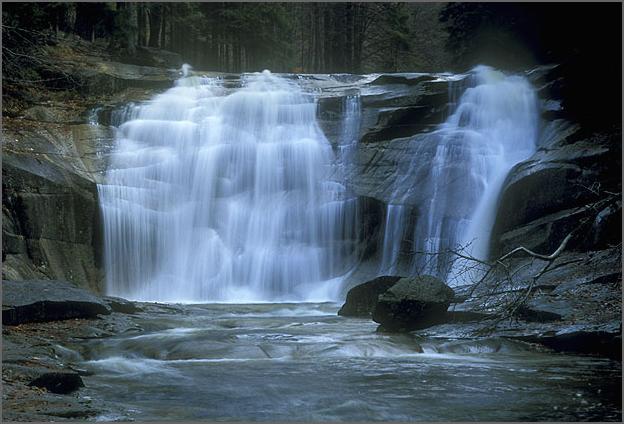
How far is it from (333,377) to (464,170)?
489 inches

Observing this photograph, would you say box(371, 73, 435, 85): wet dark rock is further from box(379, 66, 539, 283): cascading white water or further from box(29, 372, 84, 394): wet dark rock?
box(29, 372, 84, 394): wet dark rock

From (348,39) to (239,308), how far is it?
29.8 metres

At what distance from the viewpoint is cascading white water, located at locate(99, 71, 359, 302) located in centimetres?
1852

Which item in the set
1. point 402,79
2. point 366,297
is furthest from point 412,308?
point 402,79

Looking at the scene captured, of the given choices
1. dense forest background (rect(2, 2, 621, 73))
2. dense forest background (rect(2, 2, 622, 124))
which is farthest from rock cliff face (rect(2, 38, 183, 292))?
dense forest background (rect(2, 2, 621, 73))

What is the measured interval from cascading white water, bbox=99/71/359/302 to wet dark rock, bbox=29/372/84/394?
11.1 m

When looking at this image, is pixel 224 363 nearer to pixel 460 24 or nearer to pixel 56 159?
pixel 56 159

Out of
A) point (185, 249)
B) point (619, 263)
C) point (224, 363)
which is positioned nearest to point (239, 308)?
point (185, 249)

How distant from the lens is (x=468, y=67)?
27.7m

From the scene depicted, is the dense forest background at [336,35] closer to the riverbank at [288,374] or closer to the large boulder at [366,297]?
the riverbank at [288,374]

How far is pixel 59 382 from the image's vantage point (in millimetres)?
6770

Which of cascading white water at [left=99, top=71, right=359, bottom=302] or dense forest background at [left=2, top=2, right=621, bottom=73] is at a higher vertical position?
dense forest background at [left=2, top=2, right=621, bottom=73]

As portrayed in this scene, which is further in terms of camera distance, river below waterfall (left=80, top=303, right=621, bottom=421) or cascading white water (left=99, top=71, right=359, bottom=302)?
cascading white water (left=99, top=71, right=359, bottom=302)

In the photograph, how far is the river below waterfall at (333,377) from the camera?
6.39 m
